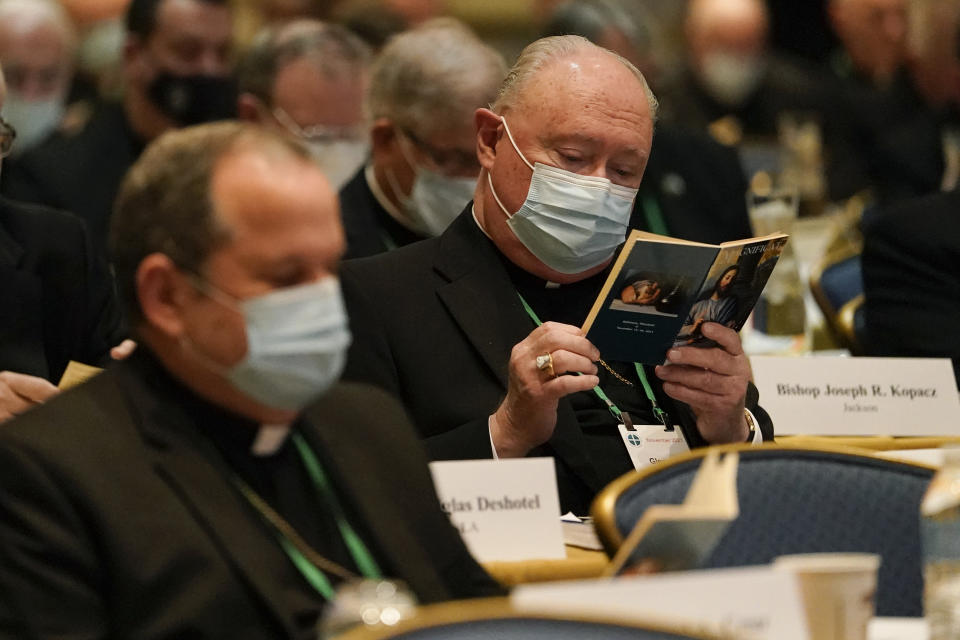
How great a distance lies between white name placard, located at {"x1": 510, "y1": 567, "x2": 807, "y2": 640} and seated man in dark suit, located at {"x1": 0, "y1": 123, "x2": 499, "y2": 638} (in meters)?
0.57

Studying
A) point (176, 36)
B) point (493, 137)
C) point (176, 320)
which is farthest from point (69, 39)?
point (176, 320)

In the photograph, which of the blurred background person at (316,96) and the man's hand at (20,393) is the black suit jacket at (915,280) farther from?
the man's hand at (20,393)

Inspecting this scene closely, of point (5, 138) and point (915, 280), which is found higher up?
point (5, 138)

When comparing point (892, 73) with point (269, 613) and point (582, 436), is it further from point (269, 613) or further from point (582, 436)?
point (269, 613)

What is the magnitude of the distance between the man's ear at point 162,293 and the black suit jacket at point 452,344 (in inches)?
44.7

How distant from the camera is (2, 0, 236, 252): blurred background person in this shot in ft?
22.4

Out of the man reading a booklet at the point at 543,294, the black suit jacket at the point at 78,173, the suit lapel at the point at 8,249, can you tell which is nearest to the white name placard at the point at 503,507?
the man reading a booklet at the point at 543,294

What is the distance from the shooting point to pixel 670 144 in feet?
23.1

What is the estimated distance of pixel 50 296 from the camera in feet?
13.2

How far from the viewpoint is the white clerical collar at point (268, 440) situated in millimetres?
2449

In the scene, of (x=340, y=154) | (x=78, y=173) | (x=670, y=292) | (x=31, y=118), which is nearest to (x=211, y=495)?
(x=670, y=292)

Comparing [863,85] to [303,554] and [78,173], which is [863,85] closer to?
[78,173]

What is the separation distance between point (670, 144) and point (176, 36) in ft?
7.56

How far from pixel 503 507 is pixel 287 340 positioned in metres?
0.81
